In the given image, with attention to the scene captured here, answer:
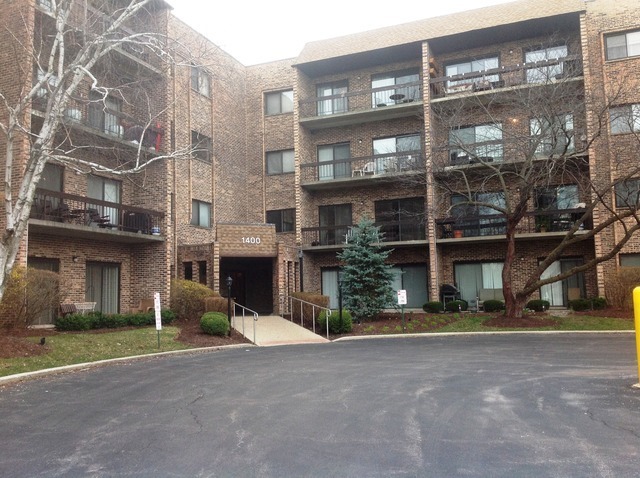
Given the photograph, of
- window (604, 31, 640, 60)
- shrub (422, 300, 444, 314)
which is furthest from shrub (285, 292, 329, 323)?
window (604, 31, 640, 60)

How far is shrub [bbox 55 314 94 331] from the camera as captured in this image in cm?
1670

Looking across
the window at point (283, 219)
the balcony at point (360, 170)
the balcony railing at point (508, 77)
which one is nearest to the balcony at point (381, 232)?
the window at point (283, 219)

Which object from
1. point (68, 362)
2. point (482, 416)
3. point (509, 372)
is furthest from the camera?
point (68, 362)

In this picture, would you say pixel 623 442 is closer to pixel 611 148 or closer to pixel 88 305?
pixel 88 305

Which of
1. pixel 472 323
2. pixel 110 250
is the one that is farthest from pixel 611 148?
pixel 110 250

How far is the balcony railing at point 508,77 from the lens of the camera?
73.6 ft

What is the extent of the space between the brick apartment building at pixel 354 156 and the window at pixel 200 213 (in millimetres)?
96

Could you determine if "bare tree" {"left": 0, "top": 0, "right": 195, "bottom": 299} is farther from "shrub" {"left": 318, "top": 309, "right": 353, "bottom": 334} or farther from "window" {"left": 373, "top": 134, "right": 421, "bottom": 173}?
"window" {"left": 373, "top": 134, "right": 421, "bottom": 173}

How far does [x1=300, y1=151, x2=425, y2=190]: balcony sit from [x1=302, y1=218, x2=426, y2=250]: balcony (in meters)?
2.12

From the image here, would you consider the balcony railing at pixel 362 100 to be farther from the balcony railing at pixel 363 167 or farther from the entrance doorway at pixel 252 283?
the entrance doorway at pixel 252 283

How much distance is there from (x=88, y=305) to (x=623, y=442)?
16593 mm

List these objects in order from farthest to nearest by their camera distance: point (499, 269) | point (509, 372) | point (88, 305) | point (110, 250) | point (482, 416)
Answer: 1. point (499, 269)
2. point (110, 250)
3. point (88, 305)
4. point (509, 372)
5. point (482, 416)

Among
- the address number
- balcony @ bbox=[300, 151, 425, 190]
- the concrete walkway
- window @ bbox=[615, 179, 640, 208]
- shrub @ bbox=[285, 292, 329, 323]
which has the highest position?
balcony @ bbox=[300, 151, 425, 190]

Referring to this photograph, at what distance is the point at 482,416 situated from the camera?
671 cm
